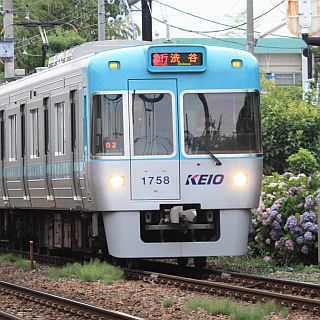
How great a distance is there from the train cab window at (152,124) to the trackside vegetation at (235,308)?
3.49 meters

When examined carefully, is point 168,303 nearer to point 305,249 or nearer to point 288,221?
point 305,249

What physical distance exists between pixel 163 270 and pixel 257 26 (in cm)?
5529

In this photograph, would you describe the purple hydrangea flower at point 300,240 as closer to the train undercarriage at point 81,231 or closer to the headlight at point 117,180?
the train undercarriage at point 81,231

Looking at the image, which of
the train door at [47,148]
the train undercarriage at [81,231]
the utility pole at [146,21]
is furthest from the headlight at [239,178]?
the utility pole at [146,21]

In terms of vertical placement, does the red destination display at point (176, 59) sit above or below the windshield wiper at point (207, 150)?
above

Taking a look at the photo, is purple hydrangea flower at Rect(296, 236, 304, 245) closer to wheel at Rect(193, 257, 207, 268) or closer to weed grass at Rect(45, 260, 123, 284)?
wheel at Rect(193, 257, 207, 268)

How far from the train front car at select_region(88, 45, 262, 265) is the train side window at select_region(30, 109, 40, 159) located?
120 inches

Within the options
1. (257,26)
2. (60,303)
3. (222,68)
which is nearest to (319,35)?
(222,68)

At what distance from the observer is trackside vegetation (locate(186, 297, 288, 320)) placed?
11.3 metres

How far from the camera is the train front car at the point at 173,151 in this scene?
1561cm

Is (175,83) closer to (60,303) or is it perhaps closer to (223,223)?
(223,223)

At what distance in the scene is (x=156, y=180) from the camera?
15641mm

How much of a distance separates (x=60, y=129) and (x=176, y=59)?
8.17 feet

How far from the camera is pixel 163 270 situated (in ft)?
57.0
